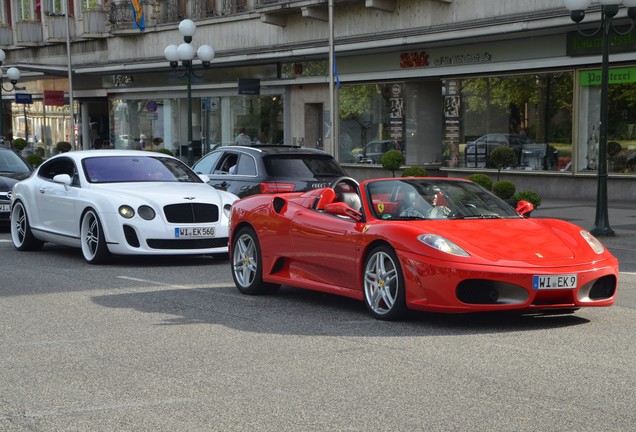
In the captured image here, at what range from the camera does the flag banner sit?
154 feet

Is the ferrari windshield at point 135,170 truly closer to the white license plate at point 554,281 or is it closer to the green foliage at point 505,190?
the green foliage at point 505,190

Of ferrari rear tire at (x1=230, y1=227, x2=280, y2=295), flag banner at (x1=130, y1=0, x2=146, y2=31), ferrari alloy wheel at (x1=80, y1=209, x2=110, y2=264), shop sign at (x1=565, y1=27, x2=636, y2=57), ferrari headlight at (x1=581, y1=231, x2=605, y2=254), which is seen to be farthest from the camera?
flag banner at (x1=130, y1=0, x2=146, y2=31)

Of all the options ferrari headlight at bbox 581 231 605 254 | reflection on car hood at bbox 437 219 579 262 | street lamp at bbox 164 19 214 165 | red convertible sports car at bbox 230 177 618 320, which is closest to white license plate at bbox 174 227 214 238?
red convertible sports car at bbox 230 177 618 320

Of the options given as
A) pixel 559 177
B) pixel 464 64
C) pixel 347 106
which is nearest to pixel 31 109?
pixel 347 106

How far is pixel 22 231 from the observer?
16844mm

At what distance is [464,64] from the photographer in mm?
30500

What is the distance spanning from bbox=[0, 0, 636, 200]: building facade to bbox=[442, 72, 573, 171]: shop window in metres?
0.04

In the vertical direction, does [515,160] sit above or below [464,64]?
below

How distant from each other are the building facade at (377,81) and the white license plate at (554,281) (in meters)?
16.9

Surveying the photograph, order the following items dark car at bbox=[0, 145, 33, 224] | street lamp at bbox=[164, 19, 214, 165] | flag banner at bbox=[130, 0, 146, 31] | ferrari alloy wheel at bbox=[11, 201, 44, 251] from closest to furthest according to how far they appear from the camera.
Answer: ferrari alloy wheel at bbox=[11, 201, 44, 251] < dark car at bbox=[0, 145, 33, 224] < street lamp at bbox=[164, 19, 214, 165] < flag banner at bbox=[130, 0, 146, 31]

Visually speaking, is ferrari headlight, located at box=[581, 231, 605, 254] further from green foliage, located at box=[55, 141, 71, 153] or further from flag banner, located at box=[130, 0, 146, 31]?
green foliage, located at box=[55, 141, 71, 153]

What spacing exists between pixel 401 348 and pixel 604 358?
1.45m

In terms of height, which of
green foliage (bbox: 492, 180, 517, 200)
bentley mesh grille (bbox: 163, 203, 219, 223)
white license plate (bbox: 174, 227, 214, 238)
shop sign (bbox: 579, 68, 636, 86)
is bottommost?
green foliage (bbox: 492, 180, 517, 200)

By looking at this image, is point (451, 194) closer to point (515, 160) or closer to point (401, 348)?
point (401, 348)
